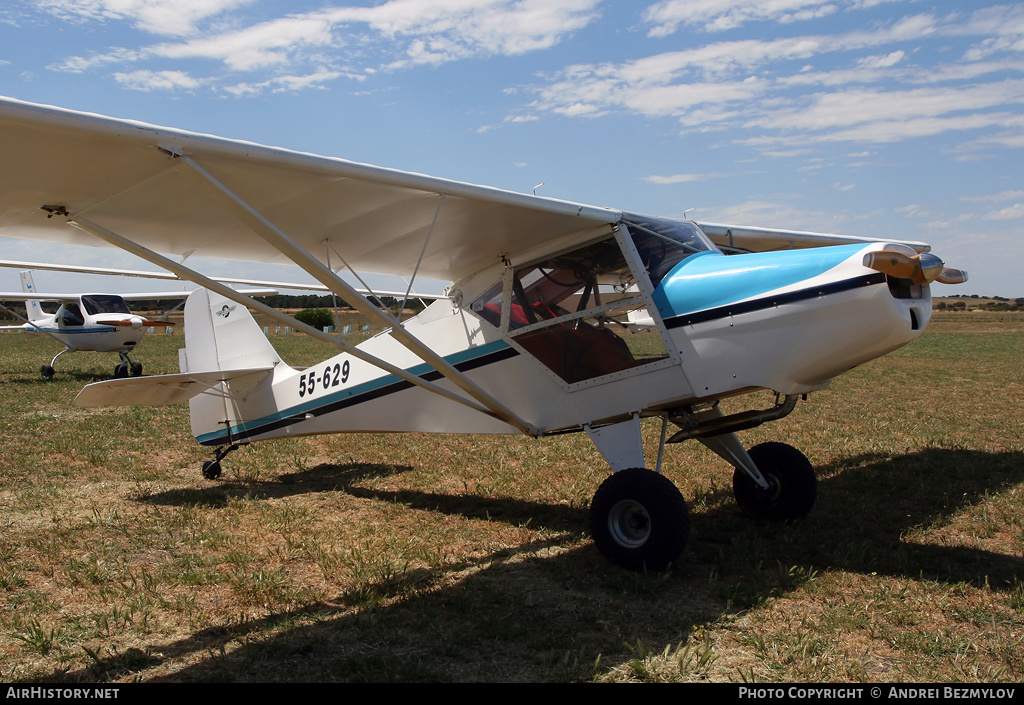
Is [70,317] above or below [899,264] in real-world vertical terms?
above

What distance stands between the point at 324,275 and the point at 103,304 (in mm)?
18537

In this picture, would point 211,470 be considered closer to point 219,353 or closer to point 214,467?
point 214,467

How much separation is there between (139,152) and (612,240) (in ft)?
10.1

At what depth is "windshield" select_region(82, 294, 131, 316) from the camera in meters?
19.8

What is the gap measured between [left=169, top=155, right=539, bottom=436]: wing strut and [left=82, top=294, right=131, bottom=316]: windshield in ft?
59.1

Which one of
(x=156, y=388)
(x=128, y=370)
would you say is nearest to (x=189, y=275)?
(x=156, y=388)

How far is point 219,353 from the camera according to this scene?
309 inches

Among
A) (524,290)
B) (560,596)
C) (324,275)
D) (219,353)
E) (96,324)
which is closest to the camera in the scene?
(560,596)

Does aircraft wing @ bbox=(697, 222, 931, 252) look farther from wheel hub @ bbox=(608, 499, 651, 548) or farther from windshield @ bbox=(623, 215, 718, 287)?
wheel hub @ bbox=(608, 499, 651, 548)

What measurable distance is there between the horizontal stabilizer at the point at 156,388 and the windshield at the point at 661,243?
13.9 feet

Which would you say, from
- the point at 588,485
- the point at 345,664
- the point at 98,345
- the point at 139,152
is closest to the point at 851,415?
the point at 588,485

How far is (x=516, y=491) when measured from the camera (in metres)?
6.89

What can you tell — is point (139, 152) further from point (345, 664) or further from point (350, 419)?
point (350, 419)

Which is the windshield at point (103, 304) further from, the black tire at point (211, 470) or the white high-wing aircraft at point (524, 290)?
the white high-wing aircraft at point (524, 290)
